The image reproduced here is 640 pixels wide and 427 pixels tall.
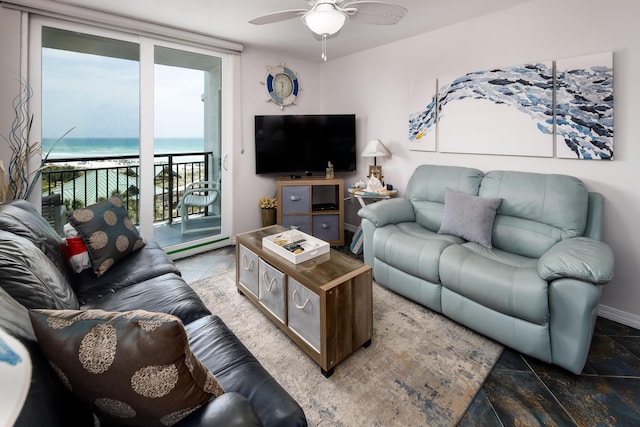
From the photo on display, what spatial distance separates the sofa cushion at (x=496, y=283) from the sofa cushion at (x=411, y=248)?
8 cm

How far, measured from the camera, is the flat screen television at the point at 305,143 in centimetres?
407

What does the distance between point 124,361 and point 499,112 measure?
310 cm

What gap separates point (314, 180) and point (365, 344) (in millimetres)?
2324

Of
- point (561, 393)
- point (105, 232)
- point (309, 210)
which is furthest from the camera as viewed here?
point (309, 210)

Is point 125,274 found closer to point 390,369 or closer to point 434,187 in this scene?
point 390,369

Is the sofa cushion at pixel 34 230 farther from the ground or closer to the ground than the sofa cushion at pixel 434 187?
closer to the ground

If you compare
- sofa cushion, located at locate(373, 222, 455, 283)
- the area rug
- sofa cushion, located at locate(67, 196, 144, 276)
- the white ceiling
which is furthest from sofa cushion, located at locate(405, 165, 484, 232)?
sofa cushion, located at locate(67, 196, 144, 276)

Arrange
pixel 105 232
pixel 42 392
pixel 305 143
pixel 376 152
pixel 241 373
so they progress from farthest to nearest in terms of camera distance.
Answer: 1. pixel 305 143
2. pixel 376 152
3. pixel 105 232
4. pixel 241 373
5. pixel 42 392

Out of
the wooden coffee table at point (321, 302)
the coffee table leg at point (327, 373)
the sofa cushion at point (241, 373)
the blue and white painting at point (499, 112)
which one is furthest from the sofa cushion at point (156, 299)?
the blue and white painting at point (499, 112)

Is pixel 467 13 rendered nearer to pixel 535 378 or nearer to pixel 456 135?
pixel 456 135

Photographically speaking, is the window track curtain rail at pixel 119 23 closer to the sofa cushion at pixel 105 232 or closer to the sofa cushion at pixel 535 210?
the sofa cushion at pixel 105 232

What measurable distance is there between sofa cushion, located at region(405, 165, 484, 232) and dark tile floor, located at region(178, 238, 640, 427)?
1259 millimetres

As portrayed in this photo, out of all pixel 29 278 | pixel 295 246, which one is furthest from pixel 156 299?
pixel 295 246

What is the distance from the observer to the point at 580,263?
1.71 m
